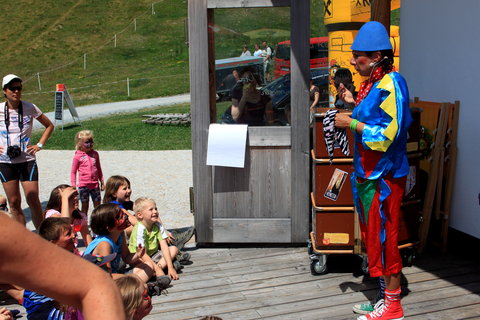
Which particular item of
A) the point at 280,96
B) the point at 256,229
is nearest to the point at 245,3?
the point at 280,96

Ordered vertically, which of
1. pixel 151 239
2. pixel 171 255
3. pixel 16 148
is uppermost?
pixel 16 148

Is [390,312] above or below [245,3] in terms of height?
below

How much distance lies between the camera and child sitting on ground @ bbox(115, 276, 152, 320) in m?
2.32

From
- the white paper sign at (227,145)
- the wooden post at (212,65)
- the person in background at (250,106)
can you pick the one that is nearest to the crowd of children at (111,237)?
the white paper sign at (227,145)

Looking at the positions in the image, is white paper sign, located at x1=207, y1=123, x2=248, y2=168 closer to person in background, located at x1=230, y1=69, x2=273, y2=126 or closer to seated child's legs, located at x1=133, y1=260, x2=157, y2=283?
person in background, located at x1=230, y1=69, x2=273, y2=126

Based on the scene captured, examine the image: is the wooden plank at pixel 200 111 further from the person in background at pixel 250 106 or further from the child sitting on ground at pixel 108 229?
the child sitting on ground at pixel 108 229

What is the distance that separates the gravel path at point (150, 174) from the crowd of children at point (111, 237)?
5.53ft

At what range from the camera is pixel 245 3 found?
17.8 ft

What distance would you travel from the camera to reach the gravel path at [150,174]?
27.1 ft

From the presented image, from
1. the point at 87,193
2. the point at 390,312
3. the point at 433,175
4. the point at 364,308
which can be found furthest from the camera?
the point at 87,193

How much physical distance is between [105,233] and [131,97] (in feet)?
66.9

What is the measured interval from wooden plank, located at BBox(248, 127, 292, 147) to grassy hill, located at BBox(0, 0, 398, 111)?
61.0 feet

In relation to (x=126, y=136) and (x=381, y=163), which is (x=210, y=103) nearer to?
(x=381, y=163)

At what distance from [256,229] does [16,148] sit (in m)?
2.40
